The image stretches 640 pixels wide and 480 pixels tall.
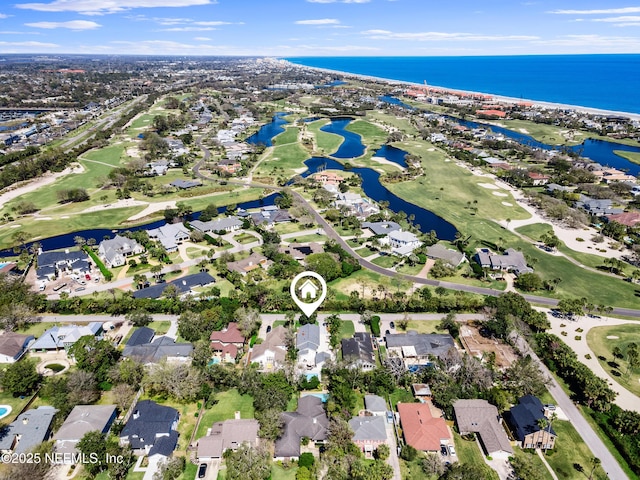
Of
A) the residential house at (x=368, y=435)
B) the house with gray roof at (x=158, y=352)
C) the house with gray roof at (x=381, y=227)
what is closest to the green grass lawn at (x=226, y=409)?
the house with gray roof at (x=158, y=352)

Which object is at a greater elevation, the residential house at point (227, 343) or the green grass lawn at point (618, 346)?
the residential house at point (227, 343)

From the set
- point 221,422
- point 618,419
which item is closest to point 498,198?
point 618,419

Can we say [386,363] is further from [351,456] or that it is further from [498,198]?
[498,198]

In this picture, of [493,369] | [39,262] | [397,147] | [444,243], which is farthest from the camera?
[397,147]

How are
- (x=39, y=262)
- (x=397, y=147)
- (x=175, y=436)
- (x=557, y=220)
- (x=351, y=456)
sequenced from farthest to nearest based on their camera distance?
(x=397, y=147)
(x=557, y=220)
(x=39, y=262)
(x=175, y=436)
(x=351, y=456)

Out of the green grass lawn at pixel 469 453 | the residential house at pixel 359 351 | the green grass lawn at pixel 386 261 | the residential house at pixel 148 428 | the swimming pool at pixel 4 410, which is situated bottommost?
the green grass lawn at pixel 386 261

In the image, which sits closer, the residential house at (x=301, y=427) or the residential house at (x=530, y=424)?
the residential house at (x=301, y=427)

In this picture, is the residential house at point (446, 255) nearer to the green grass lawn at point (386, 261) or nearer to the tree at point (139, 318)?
the green grass lawn at point (386, 261)

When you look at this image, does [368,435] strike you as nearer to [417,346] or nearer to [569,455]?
[417,346]
